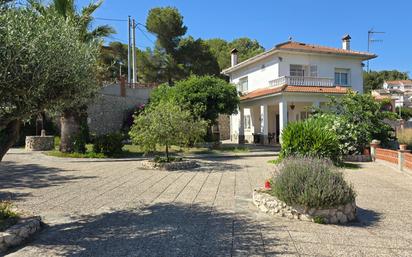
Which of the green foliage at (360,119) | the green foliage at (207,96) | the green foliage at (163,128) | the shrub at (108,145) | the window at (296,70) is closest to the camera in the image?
the green foliage at (163,128)

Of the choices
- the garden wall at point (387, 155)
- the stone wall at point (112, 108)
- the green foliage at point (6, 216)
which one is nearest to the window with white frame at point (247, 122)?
the stone wall at point (112, 108)

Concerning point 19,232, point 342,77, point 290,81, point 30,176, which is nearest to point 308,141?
point 30,176

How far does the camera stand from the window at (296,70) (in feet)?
87.4

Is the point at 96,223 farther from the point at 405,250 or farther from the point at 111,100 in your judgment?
the point at 111,100

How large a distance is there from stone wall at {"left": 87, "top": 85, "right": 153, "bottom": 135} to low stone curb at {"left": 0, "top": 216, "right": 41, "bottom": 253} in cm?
2054

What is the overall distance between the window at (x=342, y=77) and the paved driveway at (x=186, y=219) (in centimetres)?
1685

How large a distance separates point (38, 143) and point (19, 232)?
56.1 feet

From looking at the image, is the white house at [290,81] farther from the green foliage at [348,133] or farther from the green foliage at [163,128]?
the green foliage at [163,128]

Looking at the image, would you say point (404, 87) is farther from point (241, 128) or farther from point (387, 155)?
point (387, 155)

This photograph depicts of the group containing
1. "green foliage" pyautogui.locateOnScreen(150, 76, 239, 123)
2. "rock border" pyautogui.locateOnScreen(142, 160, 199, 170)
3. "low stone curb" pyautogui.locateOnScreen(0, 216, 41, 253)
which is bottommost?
"low stone curb" pyautogui.locateOnScreen(0, 216, 41, 253)

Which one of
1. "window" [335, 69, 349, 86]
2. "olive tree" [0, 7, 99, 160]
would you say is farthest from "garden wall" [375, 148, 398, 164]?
"olive tree" [0, 7, 99, 160]

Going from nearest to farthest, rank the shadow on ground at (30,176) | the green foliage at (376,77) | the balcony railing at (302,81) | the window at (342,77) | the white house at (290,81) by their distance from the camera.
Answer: the shadow on ground at (30,176)
the white house at (290,81)
the balcony railing at (302,81)
the window at (342,77)
the green foliage at (376,77)

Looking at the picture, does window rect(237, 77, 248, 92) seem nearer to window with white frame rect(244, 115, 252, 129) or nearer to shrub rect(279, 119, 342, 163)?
window with white frame rect(244, 115, 252, 129)

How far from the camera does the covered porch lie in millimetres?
23691
